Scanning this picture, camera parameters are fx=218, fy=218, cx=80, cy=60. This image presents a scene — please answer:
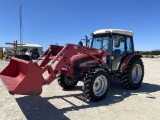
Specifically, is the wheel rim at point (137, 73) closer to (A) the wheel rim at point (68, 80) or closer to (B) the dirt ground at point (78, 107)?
(B) the dirt ground at point (78, 107)

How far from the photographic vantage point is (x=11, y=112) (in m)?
5.72

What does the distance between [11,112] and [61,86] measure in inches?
126

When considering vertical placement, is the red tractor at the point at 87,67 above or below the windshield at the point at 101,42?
below

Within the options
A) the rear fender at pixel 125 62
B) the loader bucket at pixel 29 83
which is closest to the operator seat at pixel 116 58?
the rear fender at pixel 125 62

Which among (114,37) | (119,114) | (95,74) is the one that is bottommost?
(119,114)

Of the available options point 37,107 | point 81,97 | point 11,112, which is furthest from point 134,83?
point 11,112

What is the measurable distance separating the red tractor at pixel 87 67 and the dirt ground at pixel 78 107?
21.3 inches

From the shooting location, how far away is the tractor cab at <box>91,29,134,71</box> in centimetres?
843

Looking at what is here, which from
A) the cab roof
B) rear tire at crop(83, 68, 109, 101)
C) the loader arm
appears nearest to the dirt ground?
rear tire at crop(83, 68, 109, 101)

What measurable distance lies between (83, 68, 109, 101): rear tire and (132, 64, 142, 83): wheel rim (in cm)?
248

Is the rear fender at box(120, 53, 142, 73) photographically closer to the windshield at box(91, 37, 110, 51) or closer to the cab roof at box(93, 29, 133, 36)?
the windshield at box(91, 37, 110, 51)

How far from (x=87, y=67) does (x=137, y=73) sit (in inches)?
113

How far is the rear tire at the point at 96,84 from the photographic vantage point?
21.9 feet

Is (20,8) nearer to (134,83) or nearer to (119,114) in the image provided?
(134,83)
